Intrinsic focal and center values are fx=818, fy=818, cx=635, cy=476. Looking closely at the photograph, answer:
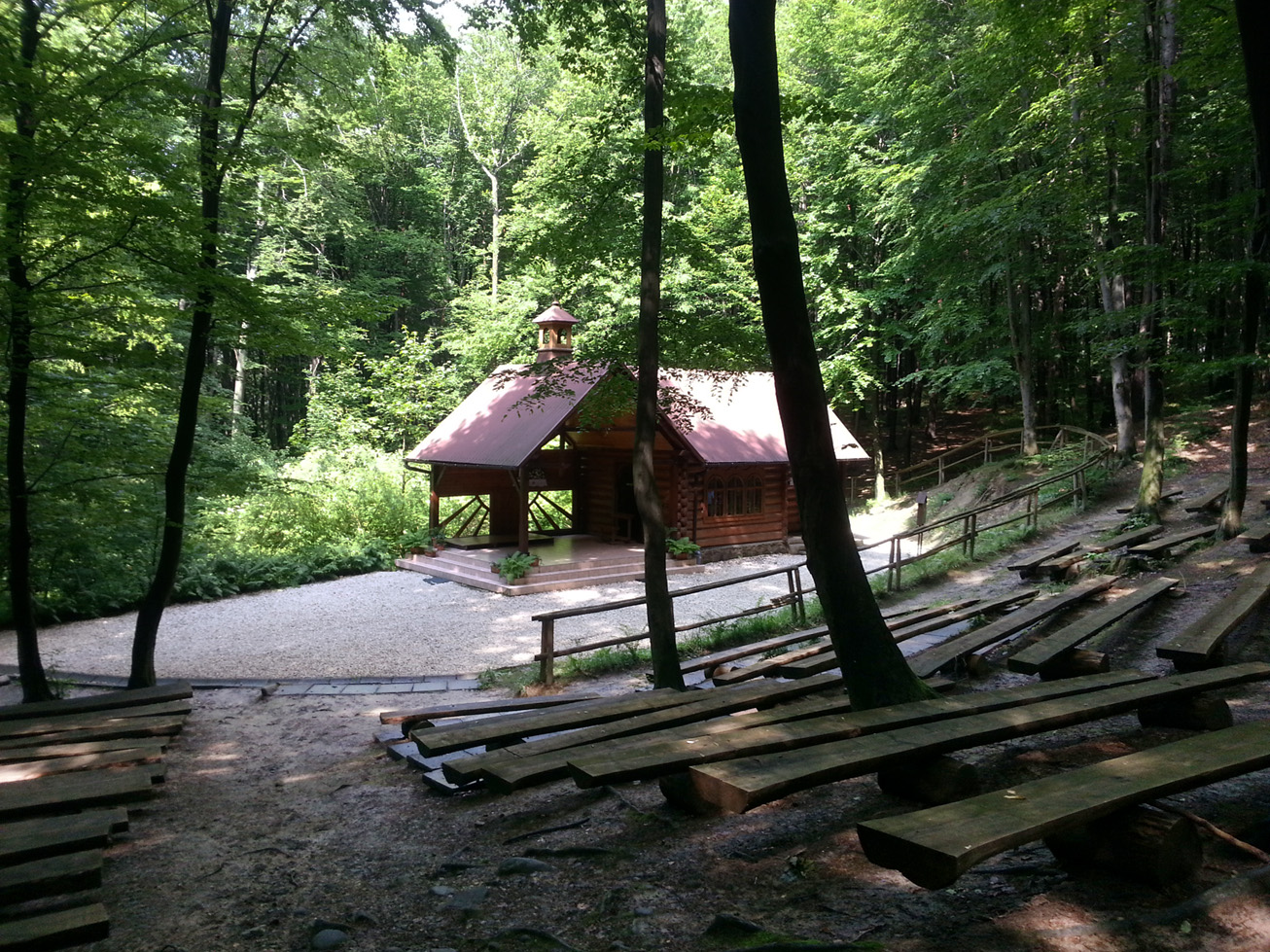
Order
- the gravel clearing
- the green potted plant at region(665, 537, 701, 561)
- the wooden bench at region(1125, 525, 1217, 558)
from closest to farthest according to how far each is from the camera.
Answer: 1. the wooden bench at region(1125, 525, 1217, 558)
2. the gravel clearing
3. the green potted plant at region(665, 537, 701, 561)

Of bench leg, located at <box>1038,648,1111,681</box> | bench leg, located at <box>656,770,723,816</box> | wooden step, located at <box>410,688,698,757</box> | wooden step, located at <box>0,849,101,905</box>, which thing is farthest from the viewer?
bench leg, located at <box>1038,648,1111,681</box>

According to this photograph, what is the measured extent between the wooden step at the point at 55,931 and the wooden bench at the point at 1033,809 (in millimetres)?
2858

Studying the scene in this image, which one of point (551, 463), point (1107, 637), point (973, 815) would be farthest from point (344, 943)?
point (551, 463)

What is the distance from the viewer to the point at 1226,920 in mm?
2549

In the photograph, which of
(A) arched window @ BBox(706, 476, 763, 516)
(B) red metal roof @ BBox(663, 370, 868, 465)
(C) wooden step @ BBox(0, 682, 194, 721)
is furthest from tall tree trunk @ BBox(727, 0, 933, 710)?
(A) arched window @ BBox(706, 476, 763, 516)

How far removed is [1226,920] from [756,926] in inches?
57.4

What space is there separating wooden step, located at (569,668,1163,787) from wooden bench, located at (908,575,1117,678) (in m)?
1.23

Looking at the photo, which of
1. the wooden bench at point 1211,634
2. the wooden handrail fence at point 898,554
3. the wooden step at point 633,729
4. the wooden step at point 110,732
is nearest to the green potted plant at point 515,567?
the wooden handrail fence at point 898,554

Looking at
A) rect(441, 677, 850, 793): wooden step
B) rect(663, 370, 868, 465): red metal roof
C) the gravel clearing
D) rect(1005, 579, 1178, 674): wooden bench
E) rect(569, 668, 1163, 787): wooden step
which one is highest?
rect(663, 370, 868, 465): red metal roof

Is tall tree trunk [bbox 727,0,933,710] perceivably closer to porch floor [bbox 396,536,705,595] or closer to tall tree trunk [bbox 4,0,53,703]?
tall tree trunk [bbox 4,0,53,703]

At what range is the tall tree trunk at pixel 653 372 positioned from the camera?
820 centimetres

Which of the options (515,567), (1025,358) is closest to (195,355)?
(515,567)

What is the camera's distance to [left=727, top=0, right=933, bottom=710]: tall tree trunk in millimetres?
4781

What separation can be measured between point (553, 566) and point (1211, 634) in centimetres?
1274
